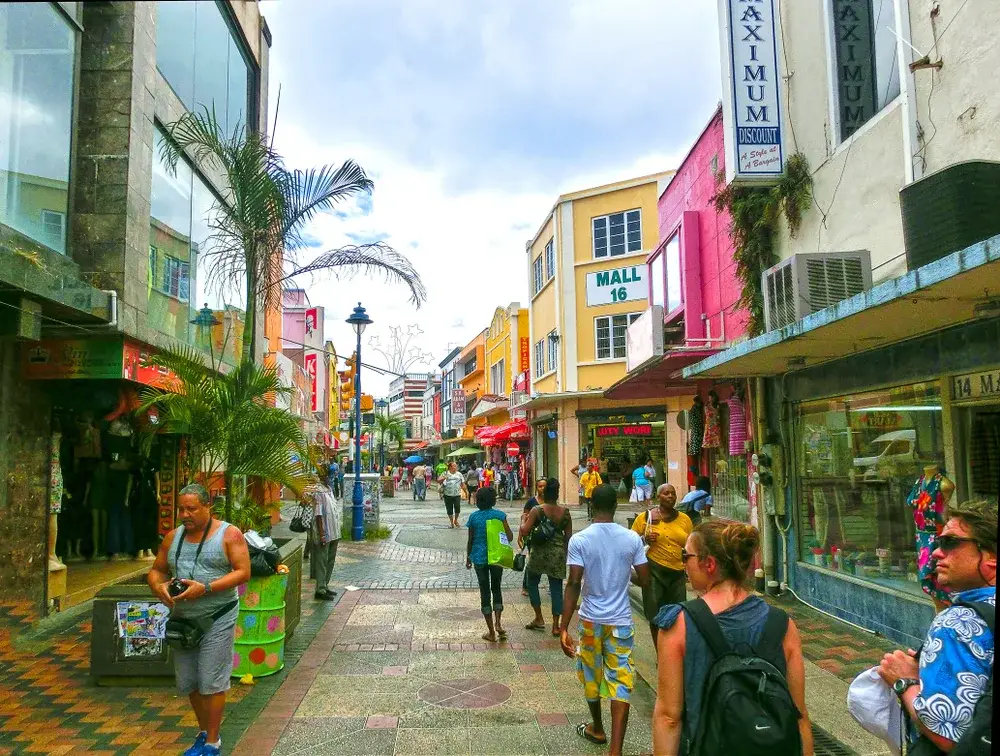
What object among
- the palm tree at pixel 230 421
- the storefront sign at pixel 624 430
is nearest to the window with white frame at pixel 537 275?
the storefront sign at pixel 624 430

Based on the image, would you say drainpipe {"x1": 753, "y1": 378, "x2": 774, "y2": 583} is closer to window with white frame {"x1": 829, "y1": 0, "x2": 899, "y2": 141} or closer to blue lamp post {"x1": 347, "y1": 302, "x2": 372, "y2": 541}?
window with white frame {"x1": 829, "y1": 0, "x2": 899, "y2": 141}

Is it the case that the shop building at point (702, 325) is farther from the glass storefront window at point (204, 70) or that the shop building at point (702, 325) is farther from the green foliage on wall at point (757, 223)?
the glass storefront window at point (204, 70)

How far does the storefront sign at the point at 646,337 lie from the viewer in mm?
11219

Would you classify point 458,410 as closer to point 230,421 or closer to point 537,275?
point 537,275

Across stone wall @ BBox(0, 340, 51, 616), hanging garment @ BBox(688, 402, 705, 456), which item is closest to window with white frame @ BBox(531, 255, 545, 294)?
hanging garment @ BBox(688, 402, 705, 456)

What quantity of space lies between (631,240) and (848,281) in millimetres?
19359

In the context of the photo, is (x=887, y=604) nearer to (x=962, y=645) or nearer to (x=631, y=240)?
(x=962, y=645)

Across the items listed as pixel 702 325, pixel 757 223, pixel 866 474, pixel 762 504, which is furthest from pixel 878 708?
pixel 702 325

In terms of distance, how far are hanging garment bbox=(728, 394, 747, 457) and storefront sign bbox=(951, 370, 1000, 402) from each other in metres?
4.14

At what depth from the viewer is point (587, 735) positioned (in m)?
4.90

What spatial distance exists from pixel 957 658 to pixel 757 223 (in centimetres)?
829

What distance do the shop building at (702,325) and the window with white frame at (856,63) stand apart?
2593mm

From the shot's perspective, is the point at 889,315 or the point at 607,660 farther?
the point at 889,315

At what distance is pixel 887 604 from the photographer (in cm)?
721
